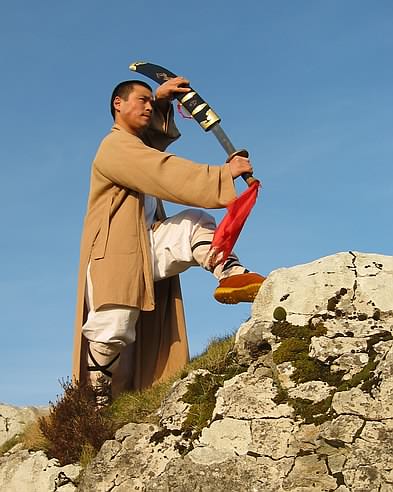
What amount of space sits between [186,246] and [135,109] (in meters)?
1.23

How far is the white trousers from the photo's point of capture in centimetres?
596

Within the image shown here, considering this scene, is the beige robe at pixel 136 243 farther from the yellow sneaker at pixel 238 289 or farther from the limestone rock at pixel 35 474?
the limestone rock at pixel 35 474

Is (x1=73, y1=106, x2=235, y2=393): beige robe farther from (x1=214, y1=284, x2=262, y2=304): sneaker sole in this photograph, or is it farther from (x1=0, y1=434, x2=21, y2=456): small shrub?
(x1=0, y1=434, x2=21, y2=456): small shrub

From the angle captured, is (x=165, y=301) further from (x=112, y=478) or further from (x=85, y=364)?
(x=112, y=478)

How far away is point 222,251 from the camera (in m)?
5.86

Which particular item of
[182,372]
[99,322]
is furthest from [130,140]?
[182,372]

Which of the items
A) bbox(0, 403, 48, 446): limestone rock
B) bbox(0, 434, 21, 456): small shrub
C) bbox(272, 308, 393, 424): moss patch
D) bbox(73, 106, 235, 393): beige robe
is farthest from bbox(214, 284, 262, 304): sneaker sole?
bbox(0, 403, 48, 446): limestone rock

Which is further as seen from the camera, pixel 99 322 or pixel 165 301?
pixel 165 301

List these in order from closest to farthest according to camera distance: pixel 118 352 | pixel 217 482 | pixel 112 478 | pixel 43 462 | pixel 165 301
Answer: pixel 217 482 → pixel 112 478 → pixel 43 462 → pixel 118 352 → pixel 165 301

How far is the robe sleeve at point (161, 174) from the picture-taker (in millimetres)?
5812

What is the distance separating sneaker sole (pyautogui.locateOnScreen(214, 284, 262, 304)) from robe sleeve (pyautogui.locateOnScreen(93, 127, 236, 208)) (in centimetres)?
59

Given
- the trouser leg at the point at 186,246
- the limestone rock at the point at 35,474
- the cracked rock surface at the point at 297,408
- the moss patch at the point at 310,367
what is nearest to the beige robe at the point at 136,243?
the trouser leg at the point at 186,246

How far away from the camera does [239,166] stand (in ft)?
19.0

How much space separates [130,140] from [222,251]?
1.19 m
